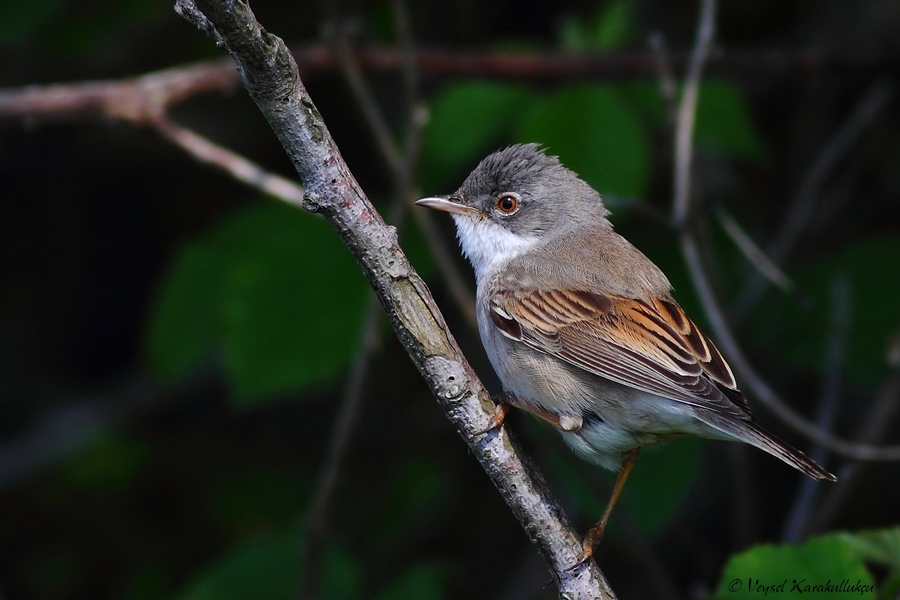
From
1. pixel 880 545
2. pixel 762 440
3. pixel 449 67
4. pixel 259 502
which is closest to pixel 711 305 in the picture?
pixel 762 440

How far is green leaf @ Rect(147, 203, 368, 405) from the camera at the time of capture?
414 cm

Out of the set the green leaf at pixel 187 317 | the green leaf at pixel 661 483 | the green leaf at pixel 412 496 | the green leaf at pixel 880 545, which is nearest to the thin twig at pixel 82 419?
the green leaf at pixel 187 317

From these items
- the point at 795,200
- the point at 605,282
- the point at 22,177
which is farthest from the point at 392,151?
the point at 22,177

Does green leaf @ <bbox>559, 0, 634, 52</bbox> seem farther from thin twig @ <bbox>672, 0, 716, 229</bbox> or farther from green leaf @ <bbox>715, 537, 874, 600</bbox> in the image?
green leaf @ <bbox>715, 537, 874, 600</bbox>

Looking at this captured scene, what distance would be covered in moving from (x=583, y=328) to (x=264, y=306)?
61.6 inches

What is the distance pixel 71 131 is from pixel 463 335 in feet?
10.3

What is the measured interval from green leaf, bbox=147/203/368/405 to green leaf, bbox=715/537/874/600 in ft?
6.43

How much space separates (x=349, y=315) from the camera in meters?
4.22

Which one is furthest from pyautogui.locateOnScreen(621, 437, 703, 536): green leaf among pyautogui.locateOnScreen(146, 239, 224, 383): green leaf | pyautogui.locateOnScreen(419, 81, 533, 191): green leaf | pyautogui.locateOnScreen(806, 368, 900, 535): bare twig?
pyautogui.locateOnScreen(146, 239, 224, 383): green leaf

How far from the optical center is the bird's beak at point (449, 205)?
12.5ft

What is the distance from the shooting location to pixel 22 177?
656 centimetres

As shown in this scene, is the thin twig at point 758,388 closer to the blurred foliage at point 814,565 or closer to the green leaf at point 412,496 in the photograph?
the blurred foliage at point 814,565

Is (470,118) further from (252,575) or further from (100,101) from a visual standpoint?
(252,575)

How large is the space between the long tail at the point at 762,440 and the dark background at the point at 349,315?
1.25 m
